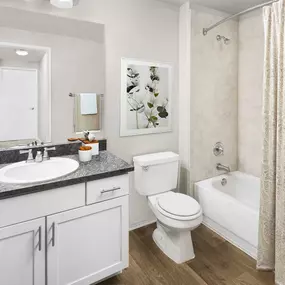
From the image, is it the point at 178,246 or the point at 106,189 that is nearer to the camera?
the point at 106,189

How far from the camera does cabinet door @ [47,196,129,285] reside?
1.29 m

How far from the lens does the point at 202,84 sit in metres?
2.37

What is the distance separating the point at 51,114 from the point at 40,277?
3.68 ft

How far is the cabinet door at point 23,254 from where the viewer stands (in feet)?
3.80

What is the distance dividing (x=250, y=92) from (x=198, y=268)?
1.93 meters

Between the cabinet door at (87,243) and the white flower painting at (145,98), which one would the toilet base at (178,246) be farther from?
the white flower painting at (145,98)

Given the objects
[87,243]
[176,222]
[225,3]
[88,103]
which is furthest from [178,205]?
[225,3]

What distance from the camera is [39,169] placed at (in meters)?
1.55

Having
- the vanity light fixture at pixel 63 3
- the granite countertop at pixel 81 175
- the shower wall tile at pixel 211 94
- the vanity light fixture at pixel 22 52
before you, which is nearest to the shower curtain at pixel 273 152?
the shower wall tile at pixel 211 94

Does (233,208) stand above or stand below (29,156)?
below

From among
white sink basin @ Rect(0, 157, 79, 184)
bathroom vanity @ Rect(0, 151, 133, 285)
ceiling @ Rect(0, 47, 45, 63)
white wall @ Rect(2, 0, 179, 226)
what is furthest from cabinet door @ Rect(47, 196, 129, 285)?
ceiling @ Rect(0, 47, 45, 63)

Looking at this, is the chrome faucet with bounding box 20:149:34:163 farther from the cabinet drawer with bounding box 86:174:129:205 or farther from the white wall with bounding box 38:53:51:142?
the cabinet drawer with bounding box 86:174:129:205

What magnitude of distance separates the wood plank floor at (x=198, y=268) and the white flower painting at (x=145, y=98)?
1.09 meters

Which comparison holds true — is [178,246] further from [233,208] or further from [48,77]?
[48,77]
